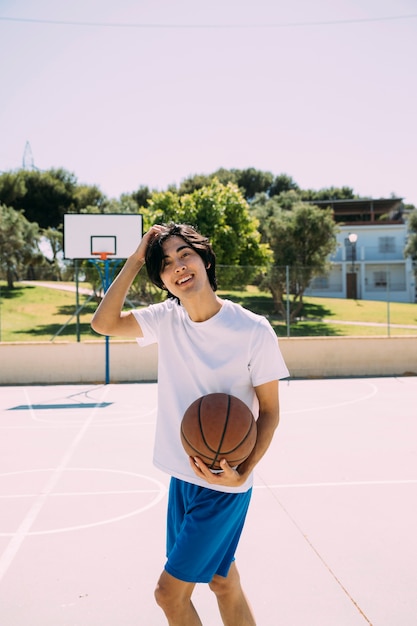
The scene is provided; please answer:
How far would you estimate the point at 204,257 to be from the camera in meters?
2.37

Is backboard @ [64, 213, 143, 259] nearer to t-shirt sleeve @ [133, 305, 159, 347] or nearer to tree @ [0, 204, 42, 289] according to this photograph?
t-shirt sleeve @ [133, 305, 159, 347]

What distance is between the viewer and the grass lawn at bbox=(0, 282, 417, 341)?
59.8 feet

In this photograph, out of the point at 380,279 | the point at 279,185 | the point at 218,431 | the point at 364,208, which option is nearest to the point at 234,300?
the point at 218,431

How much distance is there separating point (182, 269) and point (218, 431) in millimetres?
647

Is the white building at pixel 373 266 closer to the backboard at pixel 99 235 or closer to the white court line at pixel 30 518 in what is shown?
the backboard at pixel 99 235

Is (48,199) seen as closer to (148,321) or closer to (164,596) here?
(148,321)

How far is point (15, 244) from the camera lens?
28453 millimetres

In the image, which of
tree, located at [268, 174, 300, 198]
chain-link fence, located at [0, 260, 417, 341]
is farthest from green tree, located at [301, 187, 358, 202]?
chain-link fence, located at [0, 260, 417, 341]

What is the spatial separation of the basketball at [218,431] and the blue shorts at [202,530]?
0.14m

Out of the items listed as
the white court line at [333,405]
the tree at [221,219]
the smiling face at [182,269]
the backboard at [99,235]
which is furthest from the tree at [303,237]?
the smiling face at [182,269]

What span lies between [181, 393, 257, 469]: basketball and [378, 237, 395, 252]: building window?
37941 mm

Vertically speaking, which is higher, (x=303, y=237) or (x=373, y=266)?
(x=303, y=237)

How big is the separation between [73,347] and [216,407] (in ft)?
36.7

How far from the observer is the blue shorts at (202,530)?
6.64 ft
